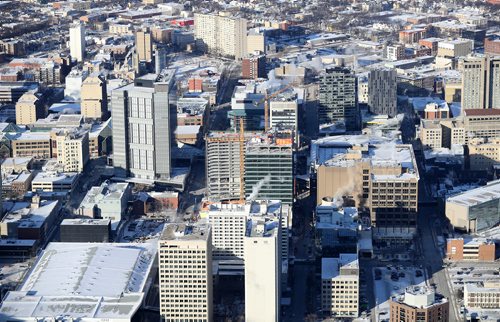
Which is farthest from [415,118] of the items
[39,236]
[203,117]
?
[39,236]

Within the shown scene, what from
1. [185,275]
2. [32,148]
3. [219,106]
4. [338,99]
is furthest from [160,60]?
[185,275]

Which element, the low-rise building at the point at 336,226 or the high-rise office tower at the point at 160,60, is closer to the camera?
the low-rise building at the point at 336,226

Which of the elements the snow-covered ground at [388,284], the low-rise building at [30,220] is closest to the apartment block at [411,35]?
the low-rise building at [30,220]

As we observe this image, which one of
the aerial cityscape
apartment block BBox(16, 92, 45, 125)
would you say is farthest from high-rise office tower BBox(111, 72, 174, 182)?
apartment block BBox(16, 92, 45, 125)

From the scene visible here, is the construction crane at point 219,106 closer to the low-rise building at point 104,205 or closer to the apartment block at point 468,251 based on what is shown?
the low-rise building at point 104,205

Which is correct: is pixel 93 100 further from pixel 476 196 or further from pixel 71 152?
pixel 476 196

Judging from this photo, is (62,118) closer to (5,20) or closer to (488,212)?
(488,212)
